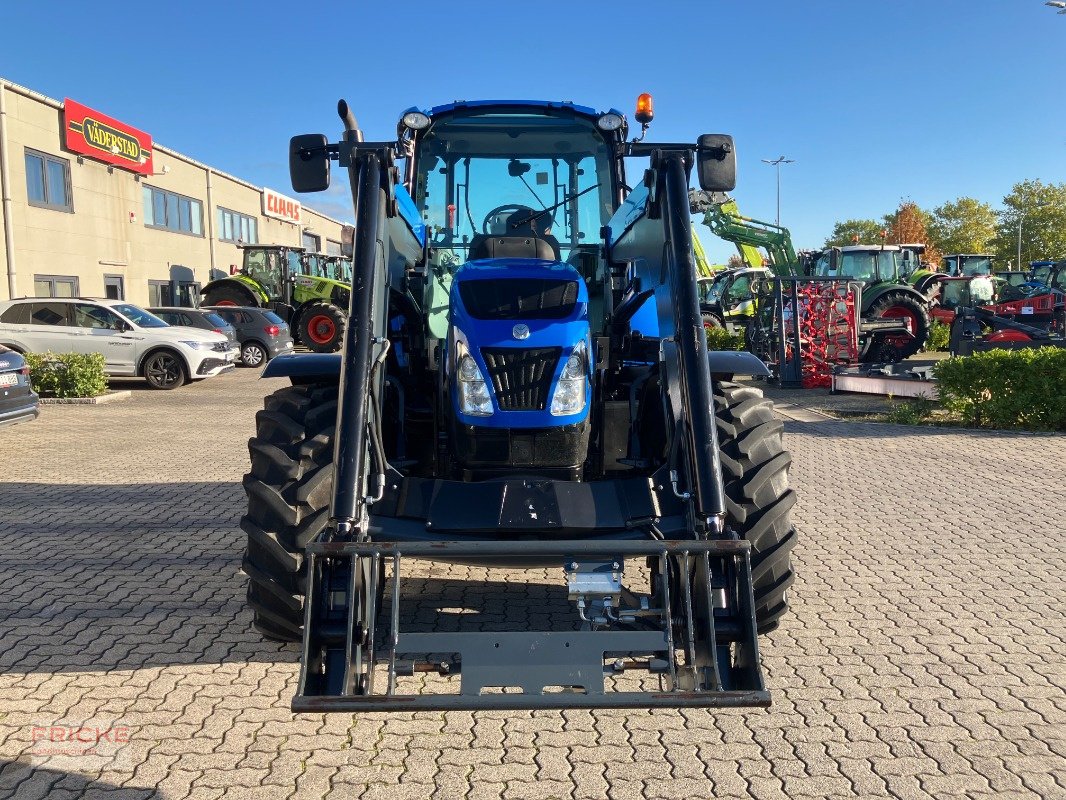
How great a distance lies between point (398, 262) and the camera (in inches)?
185

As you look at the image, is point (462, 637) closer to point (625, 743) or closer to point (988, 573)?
point (625, 743)

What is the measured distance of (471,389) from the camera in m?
4.14

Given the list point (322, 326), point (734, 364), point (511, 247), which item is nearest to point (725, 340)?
point (322, 326)

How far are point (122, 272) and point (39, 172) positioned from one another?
474 cm

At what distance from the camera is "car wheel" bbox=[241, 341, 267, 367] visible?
22.0 metres

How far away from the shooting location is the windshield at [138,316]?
57.4ft

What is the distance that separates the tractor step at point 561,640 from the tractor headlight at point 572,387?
81 centimetres

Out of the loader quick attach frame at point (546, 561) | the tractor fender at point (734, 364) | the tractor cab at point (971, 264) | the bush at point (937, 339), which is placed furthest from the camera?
the tractor cab at point (971, 264)

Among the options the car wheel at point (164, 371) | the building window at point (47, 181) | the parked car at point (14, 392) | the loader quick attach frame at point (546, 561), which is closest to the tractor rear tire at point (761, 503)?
the loader quick attach frame at point (546, 561)

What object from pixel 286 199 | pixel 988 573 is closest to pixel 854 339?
pixel 988 573

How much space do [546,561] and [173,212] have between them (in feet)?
104

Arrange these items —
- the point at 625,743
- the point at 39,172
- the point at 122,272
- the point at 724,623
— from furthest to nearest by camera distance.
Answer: the point at 122,272 → the point at 39,172 → the point at 625,743 → the point at 724,623

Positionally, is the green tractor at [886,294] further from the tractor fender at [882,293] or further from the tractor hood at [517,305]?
the tractor hood at [517,305]

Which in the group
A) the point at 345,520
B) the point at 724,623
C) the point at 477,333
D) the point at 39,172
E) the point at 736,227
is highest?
the point at 39,172
